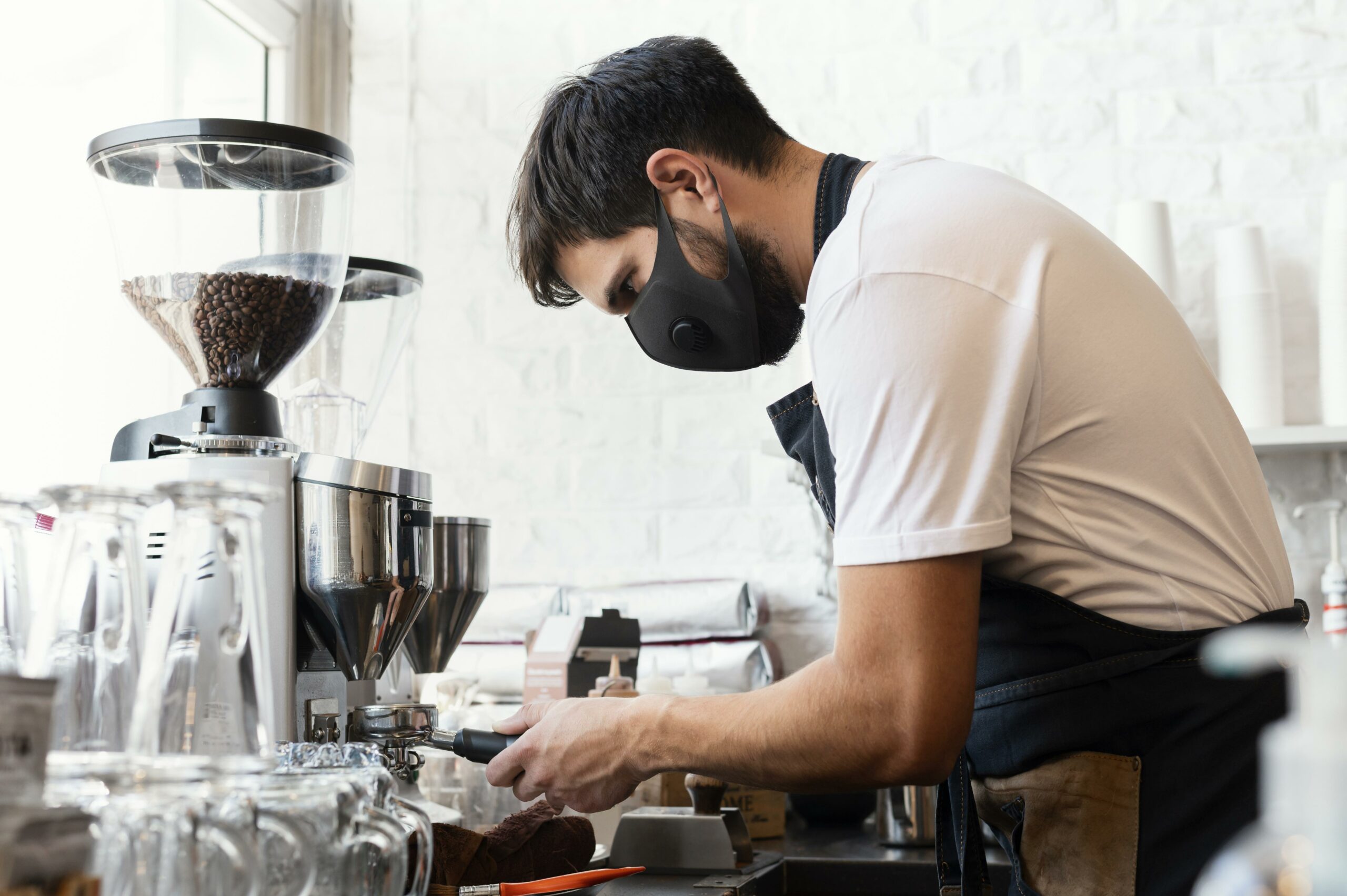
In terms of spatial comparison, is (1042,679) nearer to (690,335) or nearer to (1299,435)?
(690,335)

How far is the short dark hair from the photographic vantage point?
3.96 ft

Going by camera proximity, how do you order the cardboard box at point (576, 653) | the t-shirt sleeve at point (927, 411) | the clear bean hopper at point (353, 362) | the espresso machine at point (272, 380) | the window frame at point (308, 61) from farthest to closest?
the window frame at point (308, 61) → the cardboard box at point (576, 653) → the clear bean hopper at point (353, 362) → the espresso machine at point (272, 380) → the t-shirt sleeve at point (927, 411)

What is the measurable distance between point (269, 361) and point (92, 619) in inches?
24.4

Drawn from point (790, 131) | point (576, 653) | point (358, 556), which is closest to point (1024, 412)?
point (358, 556)

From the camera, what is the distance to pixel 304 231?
134 centimetres

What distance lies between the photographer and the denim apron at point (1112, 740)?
3.22 feet

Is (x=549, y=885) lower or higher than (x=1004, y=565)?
lower

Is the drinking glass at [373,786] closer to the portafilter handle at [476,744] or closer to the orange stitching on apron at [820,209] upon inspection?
the portafilter handle at [476,744]

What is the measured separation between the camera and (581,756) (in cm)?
109

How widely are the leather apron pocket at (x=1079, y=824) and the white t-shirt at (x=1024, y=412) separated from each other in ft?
0.44

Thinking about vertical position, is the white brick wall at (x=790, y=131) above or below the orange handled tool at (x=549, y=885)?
above

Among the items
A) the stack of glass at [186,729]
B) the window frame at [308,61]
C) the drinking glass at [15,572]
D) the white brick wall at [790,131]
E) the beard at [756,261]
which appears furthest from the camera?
the window frame at [308,61]

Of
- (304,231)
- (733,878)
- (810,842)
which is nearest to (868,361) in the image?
(733,878)

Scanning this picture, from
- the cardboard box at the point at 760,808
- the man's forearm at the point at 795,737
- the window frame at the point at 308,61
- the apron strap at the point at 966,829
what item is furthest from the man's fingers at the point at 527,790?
the window frame at the point at 308,61
